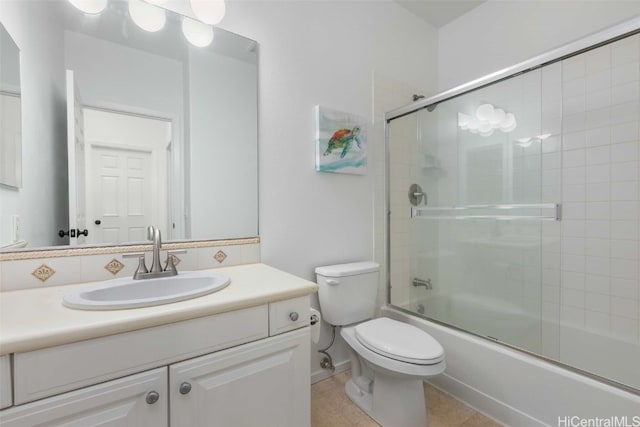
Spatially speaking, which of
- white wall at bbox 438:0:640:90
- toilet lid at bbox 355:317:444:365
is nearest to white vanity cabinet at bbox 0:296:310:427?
toilet lid at bbox 355:317:444:365

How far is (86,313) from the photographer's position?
31.8 inches

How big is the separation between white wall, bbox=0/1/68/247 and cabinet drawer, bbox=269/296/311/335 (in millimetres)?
893

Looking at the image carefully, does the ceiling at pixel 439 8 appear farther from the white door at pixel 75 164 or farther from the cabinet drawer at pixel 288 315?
the cabinet drawer at pixel 288 315

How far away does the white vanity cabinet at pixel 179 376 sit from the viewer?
695 mm

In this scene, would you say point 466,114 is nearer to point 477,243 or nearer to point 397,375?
point 477,243

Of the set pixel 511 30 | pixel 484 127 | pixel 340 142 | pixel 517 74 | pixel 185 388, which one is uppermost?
pixel 511 30

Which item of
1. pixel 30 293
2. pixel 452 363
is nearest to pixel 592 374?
pixel 452 363

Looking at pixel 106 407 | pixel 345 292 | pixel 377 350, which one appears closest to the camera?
pixel 106 407

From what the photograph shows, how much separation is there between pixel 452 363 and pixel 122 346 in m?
1.65

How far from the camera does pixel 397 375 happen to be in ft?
4.25

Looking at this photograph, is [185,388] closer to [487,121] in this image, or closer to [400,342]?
[400,342]

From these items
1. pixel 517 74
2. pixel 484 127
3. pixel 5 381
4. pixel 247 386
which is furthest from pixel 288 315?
pixel 484 127

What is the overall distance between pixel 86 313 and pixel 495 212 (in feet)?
6.65

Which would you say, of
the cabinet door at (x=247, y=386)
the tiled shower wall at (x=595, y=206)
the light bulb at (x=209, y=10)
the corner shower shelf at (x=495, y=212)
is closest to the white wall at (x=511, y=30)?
the tiled shower wall at (x=595, y=206)
